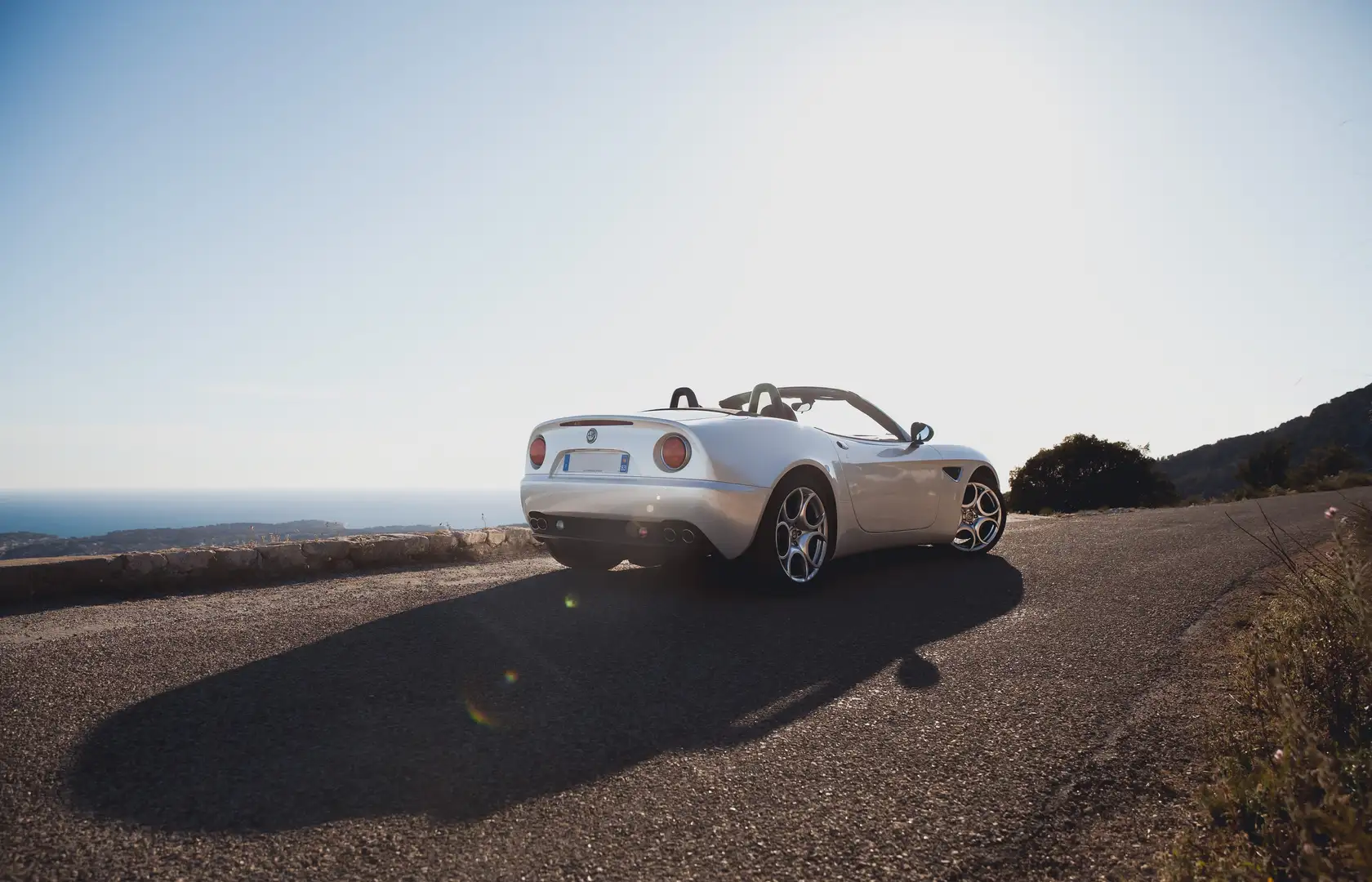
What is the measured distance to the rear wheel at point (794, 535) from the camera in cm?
520

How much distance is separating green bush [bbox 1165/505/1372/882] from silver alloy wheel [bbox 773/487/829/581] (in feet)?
8.14

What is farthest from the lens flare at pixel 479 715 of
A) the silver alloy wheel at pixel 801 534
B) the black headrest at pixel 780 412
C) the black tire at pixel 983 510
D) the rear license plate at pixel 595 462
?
the black tire at pixel 983 510

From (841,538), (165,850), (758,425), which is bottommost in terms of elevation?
(165,850)

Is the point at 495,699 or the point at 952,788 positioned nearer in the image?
the point at 952,788

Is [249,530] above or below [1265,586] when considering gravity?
above

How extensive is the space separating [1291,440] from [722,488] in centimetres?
5479

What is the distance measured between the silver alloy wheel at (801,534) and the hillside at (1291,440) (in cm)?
5096

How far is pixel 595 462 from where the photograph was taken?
17.8 ft

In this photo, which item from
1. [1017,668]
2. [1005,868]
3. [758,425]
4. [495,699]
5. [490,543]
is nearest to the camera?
[1005,868]

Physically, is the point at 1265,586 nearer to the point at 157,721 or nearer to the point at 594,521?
the point at 594,521

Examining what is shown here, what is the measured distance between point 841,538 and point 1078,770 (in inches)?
137

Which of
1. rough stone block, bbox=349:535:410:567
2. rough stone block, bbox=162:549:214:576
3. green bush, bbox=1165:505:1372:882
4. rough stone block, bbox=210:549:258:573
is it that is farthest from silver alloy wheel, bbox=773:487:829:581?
rough stone block, bbox=162:549:214:576

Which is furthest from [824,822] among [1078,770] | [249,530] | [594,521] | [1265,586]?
[249,530]

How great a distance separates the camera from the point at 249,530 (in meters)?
8.28
